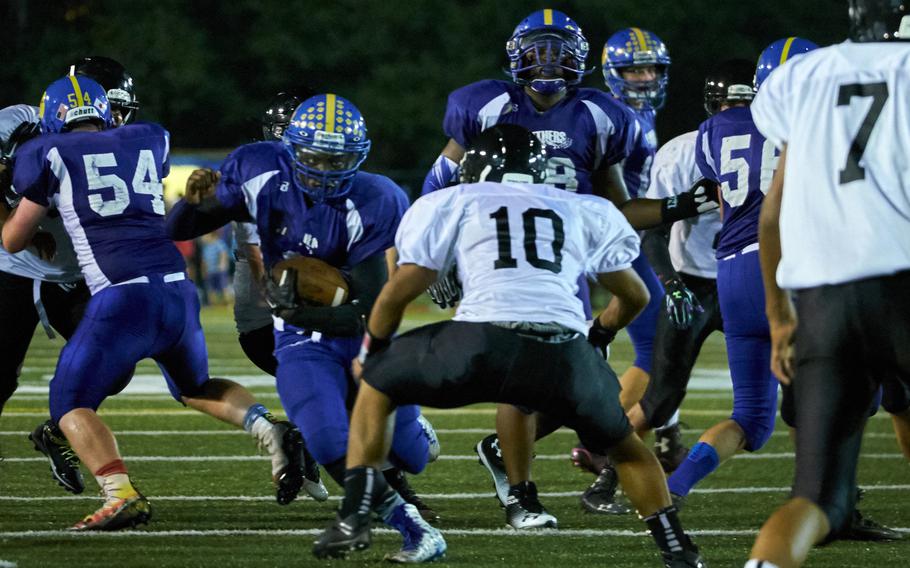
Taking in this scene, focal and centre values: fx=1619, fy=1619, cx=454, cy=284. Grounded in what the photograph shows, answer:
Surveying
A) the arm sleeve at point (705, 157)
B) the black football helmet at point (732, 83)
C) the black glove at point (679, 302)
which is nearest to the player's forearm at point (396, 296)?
the arm sleeve at point (705, 157)

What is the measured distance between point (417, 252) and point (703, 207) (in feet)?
5.75

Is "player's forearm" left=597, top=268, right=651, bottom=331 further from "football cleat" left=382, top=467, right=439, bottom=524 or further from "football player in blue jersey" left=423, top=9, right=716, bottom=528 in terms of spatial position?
"football cleat" left=382, top=467, right=439, bottom=524

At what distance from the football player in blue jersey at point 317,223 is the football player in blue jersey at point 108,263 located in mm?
426

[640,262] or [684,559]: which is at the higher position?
[640,262]

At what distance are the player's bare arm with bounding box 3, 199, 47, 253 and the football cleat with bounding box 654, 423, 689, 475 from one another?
2.64 m

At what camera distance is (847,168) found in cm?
331

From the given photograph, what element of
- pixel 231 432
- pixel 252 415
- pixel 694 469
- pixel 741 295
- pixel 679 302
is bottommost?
pixel 231 432

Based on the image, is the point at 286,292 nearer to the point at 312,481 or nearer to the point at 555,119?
the point at 312,481

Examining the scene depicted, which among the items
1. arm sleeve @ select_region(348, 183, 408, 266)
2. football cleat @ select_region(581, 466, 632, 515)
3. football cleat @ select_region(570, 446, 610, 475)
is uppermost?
arm sleeve @ select_region(348, 183, 408, 266)

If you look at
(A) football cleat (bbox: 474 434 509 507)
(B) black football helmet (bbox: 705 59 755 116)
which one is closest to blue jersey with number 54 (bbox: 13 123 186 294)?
(A) football cleat (bbox: 474 434 509 507)

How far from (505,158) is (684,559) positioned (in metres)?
1.17

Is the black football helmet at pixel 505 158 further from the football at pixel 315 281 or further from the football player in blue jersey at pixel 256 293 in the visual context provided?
the football player in blue jersey at pixel 256 293

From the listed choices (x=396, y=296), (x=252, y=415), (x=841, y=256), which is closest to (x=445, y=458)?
(x=252, y=415)

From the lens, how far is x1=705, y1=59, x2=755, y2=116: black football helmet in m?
5.73
